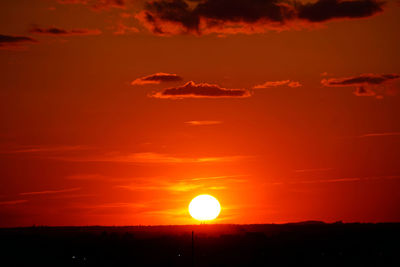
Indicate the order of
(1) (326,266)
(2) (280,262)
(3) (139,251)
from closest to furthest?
1. (1) (326,266)
2. (2) (280,262)
3. (3) (139,251)

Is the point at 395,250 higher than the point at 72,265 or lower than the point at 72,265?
higher

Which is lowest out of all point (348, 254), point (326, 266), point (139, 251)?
point (326, 266)

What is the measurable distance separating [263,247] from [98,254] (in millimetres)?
33719

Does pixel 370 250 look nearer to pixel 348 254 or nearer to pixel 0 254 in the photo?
pixel 348 254

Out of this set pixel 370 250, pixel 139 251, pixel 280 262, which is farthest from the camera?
pixel 139 251

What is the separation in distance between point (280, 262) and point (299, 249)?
1290 inches

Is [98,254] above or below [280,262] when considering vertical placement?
above

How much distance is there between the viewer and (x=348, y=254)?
5315 inches

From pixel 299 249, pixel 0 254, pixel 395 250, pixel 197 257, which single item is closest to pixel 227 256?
pixel 197 257

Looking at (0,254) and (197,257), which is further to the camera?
(0,254)

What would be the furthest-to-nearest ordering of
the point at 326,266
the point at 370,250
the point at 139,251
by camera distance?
the point at 139,251 < the point at 370,250 < the point at 326,266

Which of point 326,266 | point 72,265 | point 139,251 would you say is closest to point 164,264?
point 72,265

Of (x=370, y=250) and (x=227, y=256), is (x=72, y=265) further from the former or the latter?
(x=370, y=250)

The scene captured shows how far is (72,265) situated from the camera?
11700 cm
